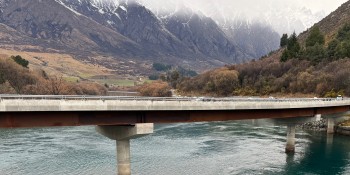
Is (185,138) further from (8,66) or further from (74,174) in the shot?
(8,66)

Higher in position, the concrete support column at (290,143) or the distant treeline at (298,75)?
the distant treeline at (298,75)

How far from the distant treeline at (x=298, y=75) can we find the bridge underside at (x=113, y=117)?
69.1m

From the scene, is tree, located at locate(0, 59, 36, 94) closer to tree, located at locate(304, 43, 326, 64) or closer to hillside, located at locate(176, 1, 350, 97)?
hillside, located at locate(176, 1, 350, 97)

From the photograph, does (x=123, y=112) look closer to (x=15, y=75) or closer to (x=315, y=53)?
(x=315, y=53)

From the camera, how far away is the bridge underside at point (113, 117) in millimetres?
37906

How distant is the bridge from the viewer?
37.7 metres

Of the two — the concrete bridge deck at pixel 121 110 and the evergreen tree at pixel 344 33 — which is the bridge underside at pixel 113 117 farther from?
the evergreen tree at pixel 344 33

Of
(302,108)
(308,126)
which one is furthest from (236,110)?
(308,126)

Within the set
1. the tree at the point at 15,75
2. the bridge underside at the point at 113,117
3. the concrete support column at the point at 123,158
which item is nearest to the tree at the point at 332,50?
the bridge underside at the point at 113,117

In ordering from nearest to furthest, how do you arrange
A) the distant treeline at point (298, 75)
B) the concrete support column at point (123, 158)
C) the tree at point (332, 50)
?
the concrete support column at point (123, 158) → the distant treeline at point (298, 75) → the tree at point (332, 50)

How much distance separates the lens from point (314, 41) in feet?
534

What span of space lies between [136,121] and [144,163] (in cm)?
1461

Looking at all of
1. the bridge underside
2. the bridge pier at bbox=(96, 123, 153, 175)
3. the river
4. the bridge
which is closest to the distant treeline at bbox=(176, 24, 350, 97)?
the river

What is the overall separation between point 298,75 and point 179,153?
87781mm
